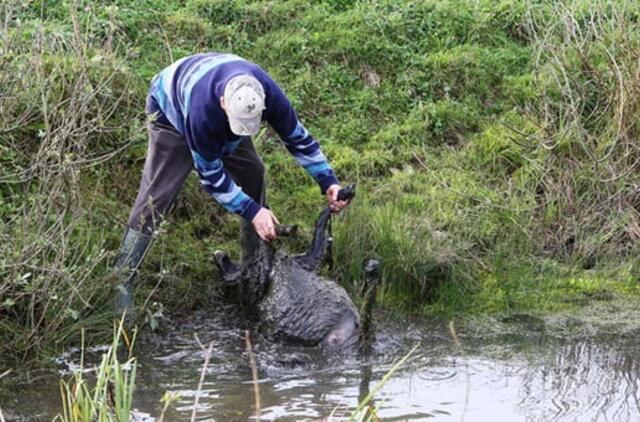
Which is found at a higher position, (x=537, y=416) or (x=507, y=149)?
(x=507, y=149)

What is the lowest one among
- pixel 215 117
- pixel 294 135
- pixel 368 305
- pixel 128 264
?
pixel 368 305

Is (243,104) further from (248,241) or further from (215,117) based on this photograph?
(248,241)

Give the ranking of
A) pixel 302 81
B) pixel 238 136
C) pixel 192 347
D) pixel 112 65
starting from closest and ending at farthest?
1. pixel 238 136
2. pixel 192 347
3. pixel 112 65
4. pixel 302 81

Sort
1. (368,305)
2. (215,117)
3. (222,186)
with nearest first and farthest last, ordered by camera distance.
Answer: (215,117) < (222,186) < (368,305)

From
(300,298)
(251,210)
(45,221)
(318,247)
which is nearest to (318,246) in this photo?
(318,247)

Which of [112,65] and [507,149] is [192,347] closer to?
[112,65]

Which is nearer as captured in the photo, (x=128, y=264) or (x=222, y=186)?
(x=222, y=186)

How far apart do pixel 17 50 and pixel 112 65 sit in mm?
943

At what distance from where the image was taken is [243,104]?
534cm

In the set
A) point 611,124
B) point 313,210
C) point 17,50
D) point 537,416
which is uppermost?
point 17,50

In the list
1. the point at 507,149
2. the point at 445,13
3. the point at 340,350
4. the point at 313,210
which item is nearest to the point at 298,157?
the point at 340,350

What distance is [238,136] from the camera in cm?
587

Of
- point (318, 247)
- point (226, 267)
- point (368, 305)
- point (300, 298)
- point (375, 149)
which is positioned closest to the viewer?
point (368, 305)

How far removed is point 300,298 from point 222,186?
86 cm
